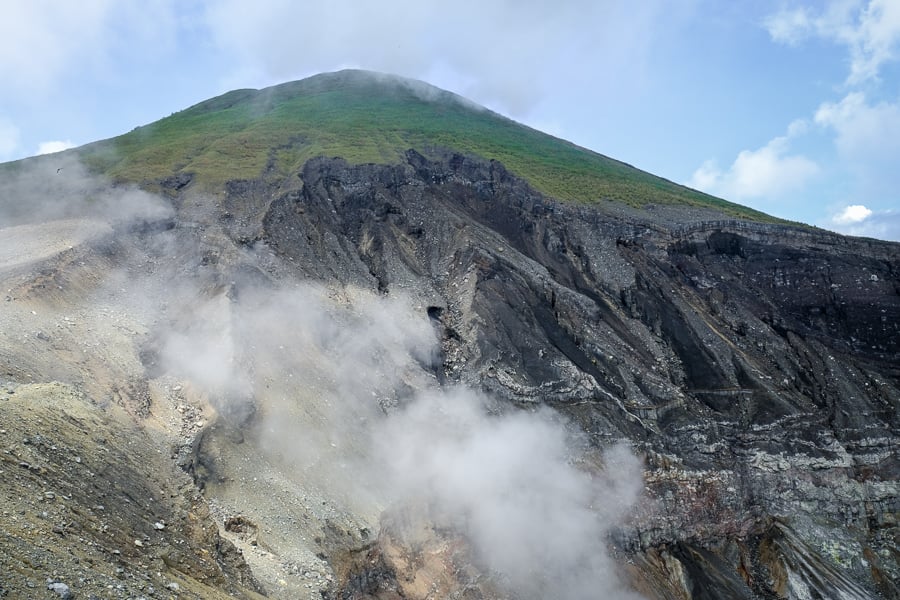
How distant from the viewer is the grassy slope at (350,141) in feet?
191

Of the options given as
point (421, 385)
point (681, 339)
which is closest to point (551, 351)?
point (421, 385)

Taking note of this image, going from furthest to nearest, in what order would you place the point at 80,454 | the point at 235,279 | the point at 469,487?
1. the point at 235,279
2. the point at 469,487
3. the point at 80,454

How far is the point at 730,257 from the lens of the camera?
55.8m

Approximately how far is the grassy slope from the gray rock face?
211 inches

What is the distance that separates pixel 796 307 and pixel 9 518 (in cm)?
5475

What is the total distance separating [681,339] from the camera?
1884 inches

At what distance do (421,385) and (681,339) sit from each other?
2118 cm

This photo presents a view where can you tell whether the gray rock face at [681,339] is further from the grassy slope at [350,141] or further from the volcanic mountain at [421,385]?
the grassy slope at [350,141]

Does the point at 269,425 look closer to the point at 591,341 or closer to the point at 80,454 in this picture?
the point at 80,454

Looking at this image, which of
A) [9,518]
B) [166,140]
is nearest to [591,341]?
[9,518]

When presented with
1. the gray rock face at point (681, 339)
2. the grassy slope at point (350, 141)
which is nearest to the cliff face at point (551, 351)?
the gray rock face at point (681, 339)

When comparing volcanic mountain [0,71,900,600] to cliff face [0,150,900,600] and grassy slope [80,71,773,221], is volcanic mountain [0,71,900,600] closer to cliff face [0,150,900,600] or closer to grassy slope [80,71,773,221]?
cliff face [0,150,900,600]

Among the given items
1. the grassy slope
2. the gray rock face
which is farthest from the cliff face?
the grassy slope

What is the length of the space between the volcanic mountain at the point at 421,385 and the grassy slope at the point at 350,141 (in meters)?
0.84
